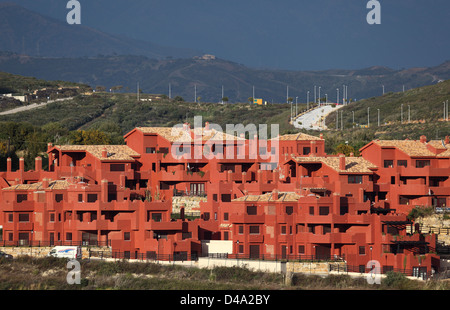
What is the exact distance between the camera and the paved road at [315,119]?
143 meters

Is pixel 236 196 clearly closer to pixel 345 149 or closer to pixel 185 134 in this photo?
pixel 185 134

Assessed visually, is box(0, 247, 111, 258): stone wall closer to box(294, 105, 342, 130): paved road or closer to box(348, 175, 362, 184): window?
box(348, 175, 362, 184): window

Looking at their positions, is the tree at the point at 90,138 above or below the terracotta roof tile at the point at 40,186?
above

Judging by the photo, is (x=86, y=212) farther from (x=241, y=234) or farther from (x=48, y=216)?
(x=241, y=234)

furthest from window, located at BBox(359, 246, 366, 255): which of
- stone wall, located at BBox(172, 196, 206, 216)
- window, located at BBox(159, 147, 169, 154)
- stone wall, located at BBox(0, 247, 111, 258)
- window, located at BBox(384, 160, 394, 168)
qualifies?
window, located at BBox(159, 147, 169, 154)

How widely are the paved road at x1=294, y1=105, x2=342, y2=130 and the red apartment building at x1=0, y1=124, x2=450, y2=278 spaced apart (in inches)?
2180

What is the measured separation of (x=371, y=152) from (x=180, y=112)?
257 feet

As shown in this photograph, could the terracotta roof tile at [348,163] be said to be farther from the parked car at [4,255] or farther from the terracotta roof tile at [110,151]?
the parked car at [4,255]

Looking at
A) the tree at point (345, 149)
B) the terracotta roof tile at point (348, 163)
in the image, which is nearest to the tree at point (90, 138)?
the tree at point (345, 149)

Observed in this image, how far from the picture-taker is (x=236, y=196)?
73062mm

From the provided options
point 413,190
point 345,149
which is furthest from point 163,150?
point 413,190

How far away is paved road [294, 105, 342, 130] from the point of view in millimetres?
142887

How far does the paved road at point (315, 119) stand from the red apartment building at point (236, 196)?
5538 centimetres
